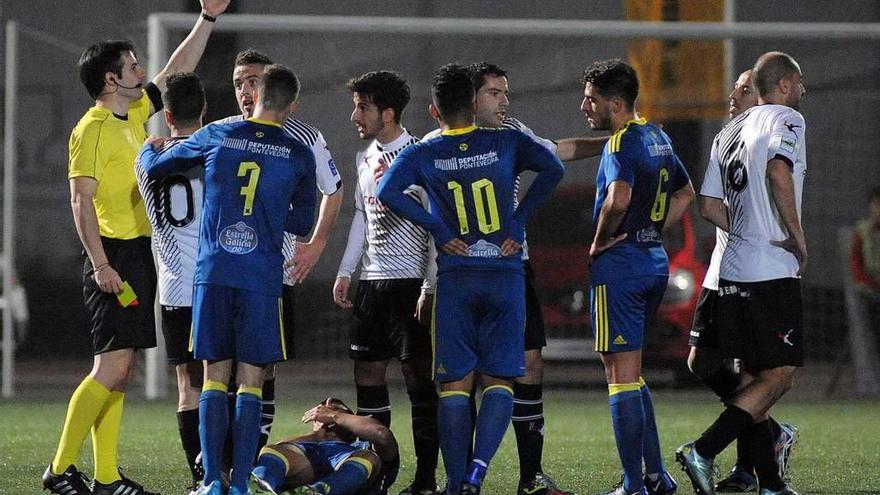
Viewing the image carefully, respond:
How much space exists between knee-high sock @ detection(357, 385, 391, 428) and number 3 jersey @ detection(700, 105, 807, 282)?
182 centimetres

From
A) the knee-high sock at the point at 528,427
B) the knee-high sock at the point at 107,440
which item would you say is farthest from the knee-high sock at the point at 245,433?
the knee-high sock at the point at 528,427

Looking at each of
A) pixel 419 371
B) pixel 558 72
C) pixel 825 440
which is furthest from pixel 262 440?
pixel 558 72

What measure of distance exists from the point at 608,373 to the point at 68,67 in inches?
841

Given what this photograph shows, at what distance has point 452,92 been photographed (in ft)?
20.0

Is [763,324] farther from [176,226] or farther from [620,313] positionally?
[176,226]

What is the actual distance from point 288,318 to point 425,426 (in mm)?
878

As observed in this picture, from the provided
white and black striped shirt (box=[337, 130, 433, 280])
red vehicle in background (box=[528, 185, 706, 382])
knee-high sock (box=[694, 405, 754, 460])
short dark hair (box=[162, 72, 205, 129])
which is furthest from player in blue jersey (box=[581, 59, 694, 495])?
red vehicle in background (box=[528, 185, 706, 382])

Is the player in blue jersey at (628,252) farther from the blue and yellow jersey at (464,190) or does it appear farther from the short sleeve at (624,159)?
the blue and yellow jersey at (464,190)

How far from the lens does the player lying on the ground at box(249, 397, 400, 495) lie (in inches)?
237

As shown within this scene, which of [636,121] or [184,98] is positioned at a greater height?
[184,98]

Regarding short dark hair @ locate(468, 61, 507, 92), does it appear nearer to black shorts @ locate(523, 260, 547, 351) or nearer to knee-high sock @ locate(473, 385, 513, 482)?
black shorts @ locate(523, 260, 547, 351)

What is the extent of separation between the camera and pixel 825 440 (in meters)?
9.20

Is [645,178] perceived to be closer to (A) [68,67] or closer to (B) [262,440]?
(B) [262,440]

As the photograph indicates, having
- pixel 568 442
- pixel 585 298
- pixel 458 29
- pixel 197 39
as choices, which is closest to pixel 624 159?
pixel 197 39
